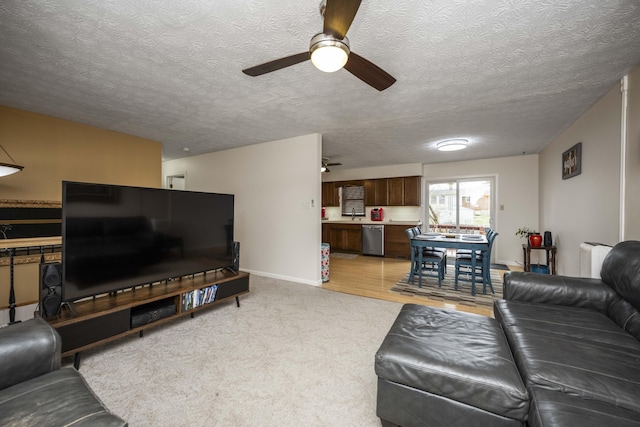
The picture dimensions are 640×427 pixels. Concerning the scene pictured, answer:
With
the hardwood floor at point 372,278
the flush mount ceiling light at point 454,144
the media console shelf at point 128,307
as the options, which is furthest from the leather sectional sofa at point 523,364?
the flush mount ceiling light at point 454,144

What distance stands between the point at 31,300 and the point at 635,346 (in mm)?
5277

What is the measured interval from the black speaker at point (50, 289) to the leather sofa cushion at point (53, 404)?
1.08 m

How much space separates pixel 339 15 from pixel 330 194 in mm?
6512

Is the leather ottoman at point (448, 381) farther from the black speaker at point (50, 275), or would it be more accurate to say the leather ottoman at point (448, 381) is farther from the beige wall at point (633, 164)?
the black speaker at point (50, 275)

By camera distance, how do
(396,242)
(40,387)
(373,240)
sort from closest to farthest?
(40,387) < (396,242) < (373,240)

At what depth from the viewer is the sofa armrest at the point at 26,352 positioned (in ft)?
3.52

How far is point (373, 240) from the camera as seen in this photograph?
21.9 ft

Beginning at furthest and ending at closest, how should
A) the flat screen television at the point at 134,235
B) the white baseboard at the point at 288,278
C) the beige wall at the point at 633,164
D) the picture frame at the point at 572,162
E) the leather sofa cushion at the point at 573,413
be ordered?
the white baseboard at the point at 288,278 → the picture frame at the point at 572,162 → the beige wall at the point at 633,164 → the flat screen television at the point at 134,235 → the leather sofa cushion at the point at 573,413

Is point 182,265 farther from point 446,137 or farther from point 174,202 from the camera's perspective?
point 446,137

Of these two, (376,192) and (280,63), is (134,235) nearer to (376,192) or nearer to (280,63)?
(280,63)

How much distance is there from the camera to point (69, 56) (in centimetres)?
200

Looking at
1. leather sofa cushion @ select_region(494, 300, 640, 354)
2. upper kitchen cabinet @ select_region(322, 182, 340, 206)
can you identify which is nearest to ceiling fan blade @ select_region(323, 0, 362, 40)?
leather sofa cushion @ select_region(494, 300, 640, 354)

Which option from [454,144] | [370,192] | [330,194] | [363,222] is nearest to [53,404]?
[454,144]

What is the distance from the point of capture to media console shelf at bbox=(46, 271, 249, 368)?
1.85 metres
